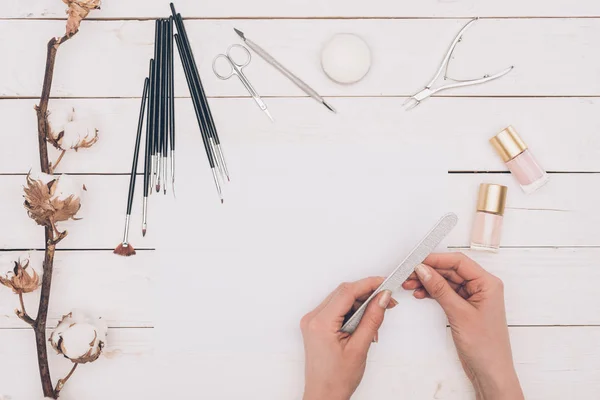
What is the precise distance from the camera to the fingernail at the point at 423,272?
24.4 inches

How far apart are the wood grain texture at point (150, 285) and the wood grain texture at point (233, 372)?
0.03 metres

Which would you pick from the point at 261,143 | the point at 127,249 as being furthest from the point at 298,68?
the point at 127,249

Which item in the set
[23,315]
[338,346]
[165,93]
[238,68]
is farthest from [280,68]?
[23,315]

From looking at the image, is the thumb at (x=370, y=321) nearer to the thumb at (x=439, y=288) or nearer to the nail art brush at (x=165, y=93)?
the thumb at (x=439, y=288)

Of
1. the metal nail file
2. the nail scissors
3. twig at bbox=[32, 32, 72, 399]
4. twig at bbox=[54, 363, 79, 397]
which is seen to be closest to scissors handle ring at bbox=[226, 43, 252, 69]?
the nail scissors

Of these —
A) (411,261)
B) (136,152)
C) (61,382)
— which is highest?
(136,152)

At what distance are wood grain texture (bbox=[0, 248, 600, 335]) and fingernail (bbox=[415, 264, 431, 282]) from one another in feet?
0.37

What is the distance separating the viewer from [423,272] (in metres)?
0.62

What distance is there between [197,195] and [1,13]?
367 mm

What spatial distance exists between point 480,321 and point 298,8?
488 millimetres

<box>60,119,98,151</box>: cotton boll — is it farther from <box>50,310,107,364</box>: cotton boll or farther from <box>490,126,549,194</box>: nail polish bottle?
<box>490,126,549,194</box>: nail polish bottle

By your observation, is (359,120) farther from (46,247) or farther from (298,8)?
(46,247)

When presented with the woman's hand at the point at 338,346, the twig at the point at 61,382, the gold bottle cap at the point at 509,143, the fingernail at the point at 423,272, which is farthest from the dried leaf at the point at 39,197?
the gold bottle cap at the point at 509,143

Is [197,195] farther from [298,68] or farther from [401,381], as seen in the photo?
[401,381]
